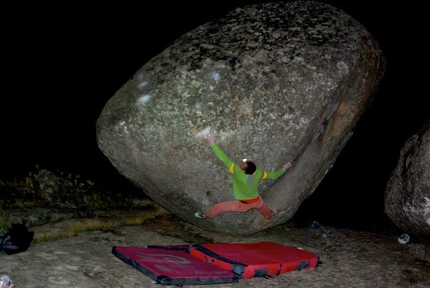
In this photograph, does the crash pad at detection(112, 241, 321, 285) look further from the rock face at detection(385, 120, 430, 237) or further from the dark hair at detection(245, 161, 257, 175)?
the rock face at detection(385, 120, 430, 237)

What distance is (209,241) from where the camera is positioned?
5.61 metres

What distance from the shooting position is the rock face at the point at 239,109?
520cm

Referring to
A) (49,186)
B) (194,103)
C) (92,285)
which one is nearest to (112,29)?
(49,186)

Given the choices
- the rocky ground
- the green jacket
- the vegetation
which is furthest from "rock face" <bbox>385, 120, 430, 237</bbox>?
the vegetation

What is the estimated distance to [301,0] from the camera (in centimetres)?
666

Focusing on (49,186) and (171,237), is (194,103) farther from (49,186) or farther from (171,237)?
(49,186)

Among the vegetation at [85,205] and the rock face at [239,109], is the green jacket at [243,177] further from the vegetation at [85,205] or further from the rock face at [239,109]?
the vegetation at [85,205]

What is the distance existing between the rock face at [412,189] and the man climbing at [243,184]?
167cm

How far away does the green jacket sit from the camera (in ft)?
16.8

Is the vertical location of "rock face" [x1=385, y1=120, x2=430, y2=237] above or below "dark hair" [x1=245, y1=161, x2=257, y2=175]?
below

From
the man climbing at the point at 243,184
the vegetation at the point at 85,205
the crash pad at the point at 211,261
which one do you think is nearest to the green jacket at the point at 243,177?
the man climbing at the point at 243,184

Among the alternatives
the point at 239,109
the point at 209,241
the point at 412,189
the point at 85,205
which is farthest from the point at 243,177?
the point at 85,205

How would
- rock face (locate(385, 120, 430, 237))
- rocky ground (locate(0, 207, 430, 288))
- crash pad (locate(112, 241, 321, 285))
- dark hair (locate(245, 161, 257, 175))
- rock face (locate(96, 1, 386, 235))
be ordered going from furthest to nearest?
rock face (locate(385, 120, 430, 237)) < rock face (locate(96, 1, 386, 235)) < dark hair (locate(245, 161, 257, 175)) < crash pad (locate(112, 241, 321, 285)) < rocky ground (locate(0, 207, 430, 288))

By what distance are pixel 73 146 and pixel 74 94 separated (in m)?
1.12
